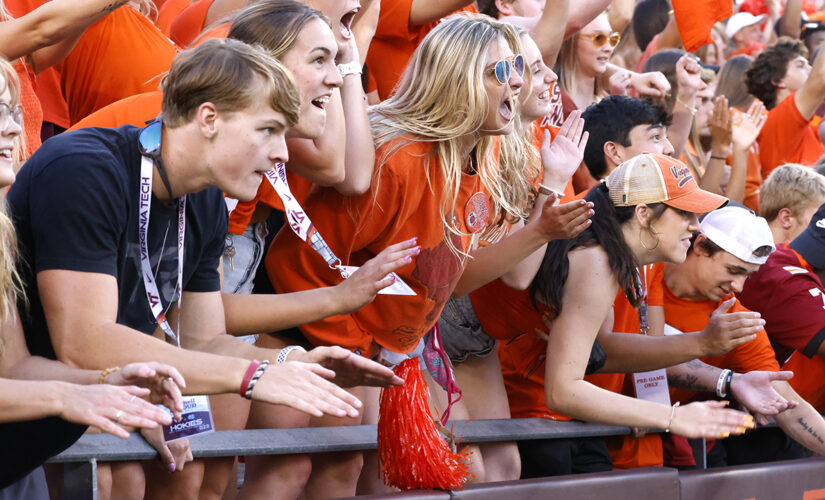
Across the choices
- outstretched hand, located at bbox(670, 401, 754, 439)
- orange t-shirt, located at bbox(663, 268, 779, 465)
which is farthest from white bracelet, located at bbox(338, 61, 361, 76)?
orange t-shirt, located at bbox(663, 268, 779, 465)

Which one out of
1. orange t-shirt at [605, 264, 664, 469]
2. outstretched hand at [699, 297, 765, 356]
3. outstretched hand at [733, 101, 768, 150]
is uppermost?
outstretched hand at [733, 101, 768, 150]

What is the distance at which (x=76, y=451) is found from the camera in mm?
2465

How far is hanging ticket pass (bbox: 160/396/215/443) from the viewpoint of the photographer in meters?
2.54

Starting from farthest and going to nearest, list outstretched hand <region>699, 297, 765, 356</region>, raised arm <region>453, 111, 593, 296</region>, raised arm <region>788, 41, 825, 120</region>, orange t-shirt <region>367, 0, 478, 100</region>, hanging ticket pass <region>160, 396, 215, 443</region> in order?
raised arm <region>788, 41, 825, 120</region>
orange t-shirt <region>367, 0, 478, 100</region>
outstretched hand <region>699, 297, 765, 356</region>
raised arm <region>453, 111, 593, 296</region>
hanging ticket pass <region>160, 396, 215, 443</region>

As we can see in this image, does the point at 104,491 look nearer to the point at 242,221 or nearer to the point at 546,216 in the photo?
the point at 242,221

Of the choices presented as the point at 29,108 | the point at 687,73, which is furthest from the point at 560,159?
the point at 687,73

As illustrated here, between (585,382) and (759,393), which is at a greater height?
(585,382)

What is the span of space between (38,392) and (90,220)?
0.42 metres

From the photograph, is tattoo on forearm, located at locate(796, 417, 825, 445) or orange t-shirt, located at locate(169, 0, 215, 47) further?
tattoo on forearm, located at locate(796, 417, 825, 445)

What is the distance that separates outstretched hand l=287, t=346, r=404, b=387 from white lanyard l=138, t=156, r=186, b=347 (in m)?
0.32

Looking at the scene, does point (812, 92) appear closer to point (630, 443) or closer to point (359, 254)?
point (630, 443)

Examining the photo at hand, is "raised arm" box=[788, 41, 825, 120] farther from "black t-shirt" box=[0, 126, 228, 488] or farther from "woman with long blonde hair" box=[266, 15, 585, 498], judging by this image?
"black t-shirt" box=[0, 126, 228, 488]

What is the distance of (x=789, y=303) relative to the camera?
4.54 meters

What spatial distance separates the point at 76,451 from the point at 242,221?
84 cm
